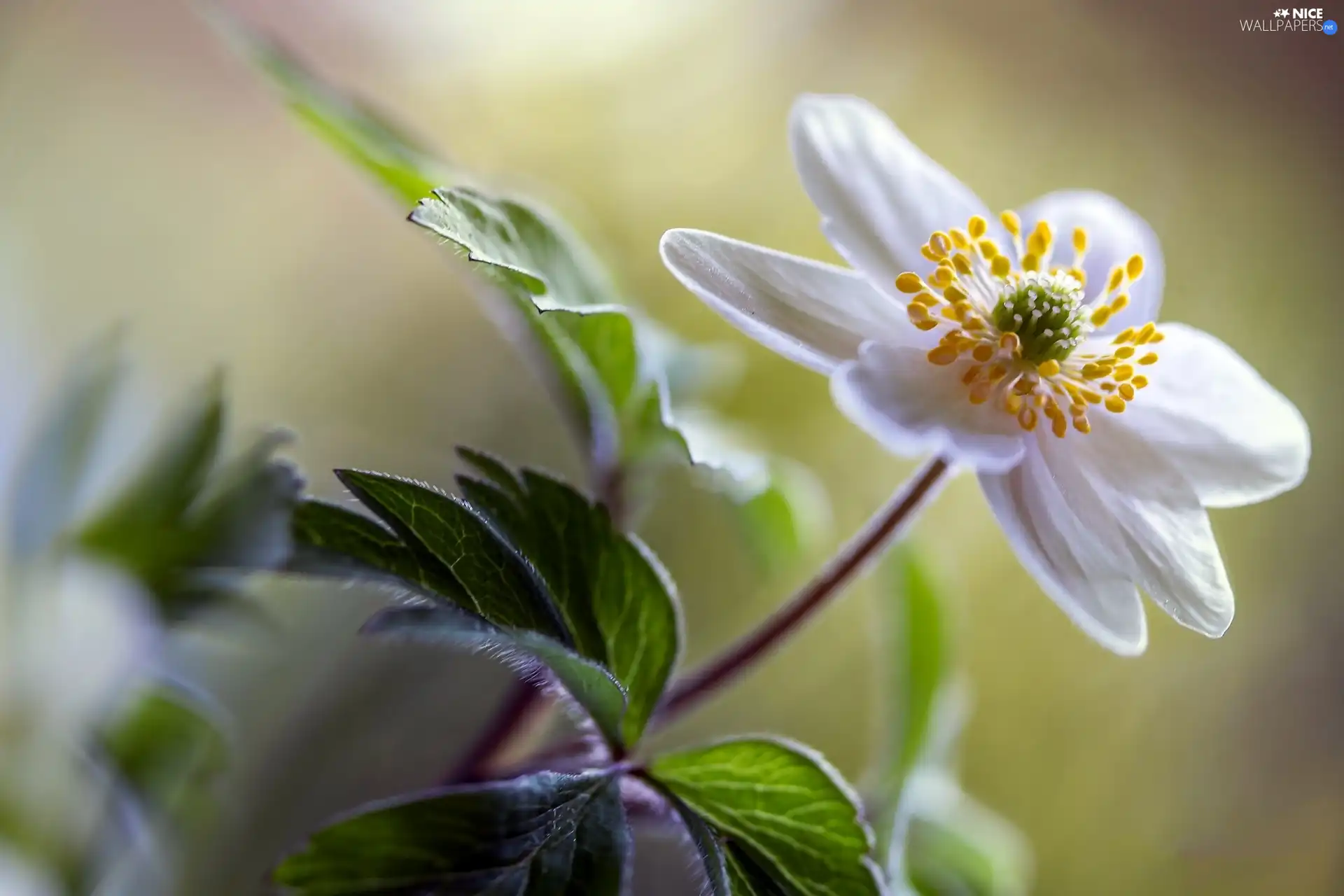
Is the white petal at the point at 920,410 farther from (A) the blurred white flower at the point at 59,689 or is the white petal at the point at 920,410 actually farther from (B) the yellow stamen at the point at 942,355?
(A) the blurred white flower at the point at 59,689

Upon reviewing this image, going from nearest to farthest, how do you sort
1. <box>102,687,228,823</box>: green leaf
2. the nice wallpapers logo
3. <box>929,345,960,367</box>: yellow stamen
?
<box>929,345,960,367</box>: yellow stamen → <box>102,687,228,823</box>: green leaf → the nice wallpapers logo

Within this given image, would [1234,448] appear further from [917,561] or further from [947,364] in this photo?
[917,561]

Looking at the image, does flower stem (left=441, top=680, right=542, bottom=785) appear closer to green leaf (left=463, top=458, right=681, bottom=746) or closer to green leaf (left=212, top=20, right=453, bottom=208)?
green leaf (left=463, top=458, right=681, bottom=746)

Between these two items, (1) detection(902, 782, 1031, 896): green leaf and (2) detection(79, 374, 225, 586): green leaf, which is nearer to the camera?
(2) detection(79, 374, 225, 586): green leaf

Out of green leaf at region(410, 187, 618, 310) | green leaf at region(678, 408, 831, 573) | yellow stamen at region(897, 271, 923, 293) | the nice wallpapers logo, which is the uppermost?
the nice wallpapers logo

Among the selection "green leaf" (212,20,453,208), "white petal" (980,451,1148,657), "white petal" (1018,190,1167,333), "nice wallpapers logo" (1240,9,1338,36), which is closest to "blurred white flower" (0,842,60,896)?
"green leaf" (212,20,453,208)

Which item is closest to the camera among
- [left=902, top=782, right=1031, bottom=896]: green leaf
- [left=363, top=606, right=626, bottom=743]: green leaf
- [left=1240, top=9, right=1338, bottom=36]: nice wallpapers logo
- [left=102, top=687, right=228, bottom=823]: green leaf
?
[left=363, top=606, right=626, bottom=743]: green leaf
